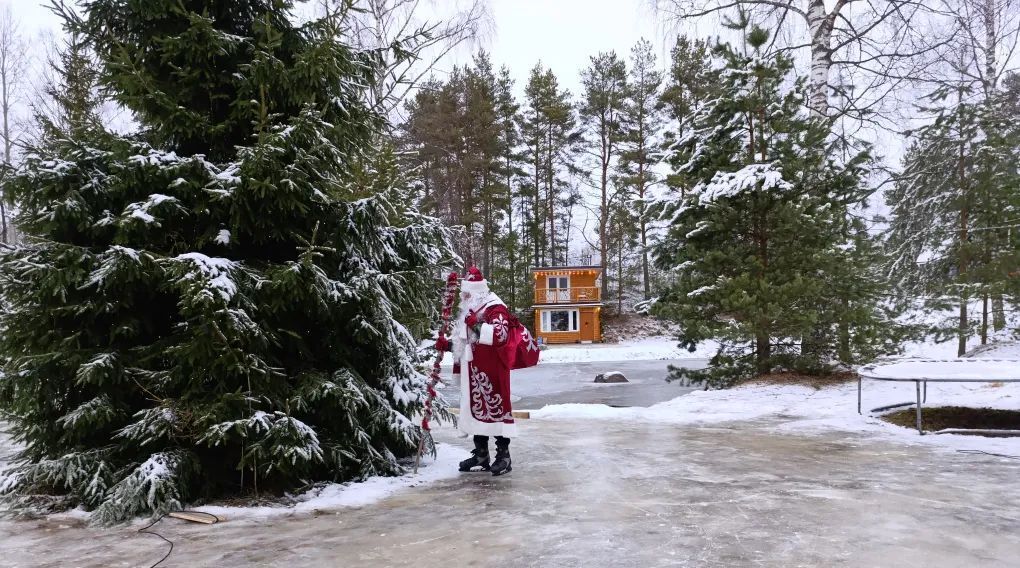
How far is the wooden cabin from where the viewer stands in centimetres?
3734

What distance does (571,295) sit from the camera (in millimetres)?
37469

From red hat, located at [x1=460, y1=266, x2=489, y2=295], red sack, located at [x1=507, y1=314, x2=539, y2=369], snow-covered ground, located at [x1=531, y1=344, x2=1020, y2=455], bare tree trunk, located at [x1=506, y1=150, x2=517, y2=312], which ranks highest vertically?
bare tree trunk, located at [x1=506, y1=150, x2=517, y2=312]

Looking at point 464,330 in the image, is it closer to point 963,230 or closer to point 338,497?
point 338,497

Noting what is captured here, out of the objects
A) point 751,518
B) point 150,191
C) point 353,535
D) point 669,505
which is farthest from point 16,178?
point 751,518

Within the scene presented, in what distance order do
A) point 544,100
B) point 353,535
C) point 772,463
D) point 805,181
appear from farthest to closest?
point 544,100, point 805,181, point 772,463, point 353,535

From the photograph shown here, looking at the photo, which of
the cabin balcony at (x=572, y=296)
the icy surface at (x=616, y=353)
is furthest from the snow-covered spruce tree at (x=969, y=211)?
the cabin balcony at (x=572, y=296)

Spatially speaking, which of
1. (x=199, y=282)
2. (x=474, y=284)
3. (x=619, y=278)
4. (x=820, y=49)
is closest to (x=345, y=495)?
(x=199, y=282)

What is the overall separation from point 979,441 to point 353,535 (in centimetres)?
580

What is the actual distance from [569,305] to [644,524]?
3370cm

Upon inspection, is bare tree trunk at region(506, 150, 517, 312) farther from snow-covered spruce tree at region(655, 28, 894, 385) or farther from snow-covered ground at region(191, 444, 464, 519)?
snow-covered ground at region(191, 444, 464, 519)

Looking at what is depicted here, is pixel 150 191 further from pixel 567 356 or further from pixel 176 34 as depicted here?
pixel 567 356

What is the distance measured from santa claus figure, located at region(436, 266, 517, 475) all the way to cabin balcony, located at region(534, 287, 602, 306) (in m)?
32.2

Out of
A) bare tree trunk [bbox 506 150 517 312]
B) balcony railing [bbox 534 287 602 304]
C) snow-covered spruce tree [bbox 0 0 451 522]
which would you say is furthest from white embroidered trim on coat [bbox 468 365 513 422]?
bare tree trunk [bbox 506 150 517 312]

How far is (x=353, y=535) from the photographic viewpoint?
3639 millimetres
